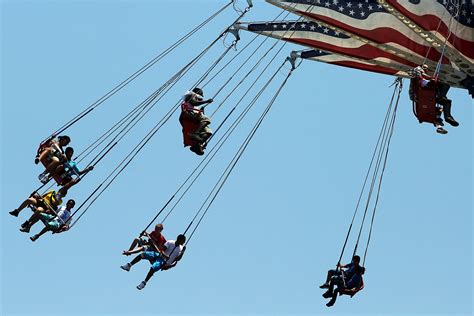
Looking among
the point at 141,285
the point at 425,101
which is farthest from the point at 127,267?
the point at 425,101

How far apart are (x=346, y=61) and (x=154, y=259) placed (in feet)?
27.2

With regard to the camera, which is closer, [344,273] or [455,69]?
[344,273]

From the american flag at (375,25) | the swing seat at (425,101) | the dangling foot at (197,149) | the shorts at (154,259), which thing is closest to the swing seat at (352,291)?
the swing seat at (425,101)

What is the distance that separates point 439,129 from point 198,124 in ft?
16.0

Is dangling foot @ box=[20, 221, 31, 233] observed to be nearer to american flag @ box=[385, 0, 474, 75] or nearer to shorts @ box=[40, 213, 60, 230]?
shorts @ box=[40, 213, 60, 230]

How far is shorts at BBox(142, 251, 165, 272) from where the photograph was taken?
31125mm

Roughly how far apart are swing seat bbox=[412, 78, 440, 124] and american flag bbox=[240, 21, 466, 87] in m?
3.32

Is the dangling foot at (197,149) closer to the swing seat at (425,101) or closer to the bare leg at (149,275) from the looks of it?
the bare leg at (149,275)

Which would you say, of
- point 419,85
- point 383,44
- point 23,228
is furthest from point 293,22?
point 23,228

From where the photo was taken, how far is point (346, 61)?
3694 cm

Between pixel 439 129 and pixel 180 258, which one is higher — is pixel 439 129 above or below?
above

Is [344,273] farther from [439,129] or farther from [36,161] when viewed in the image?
[36,161]

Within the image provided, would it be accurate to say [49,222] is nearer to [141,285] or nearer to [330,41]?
[141,285]

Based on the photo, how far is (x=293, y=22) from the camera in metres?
36.3
